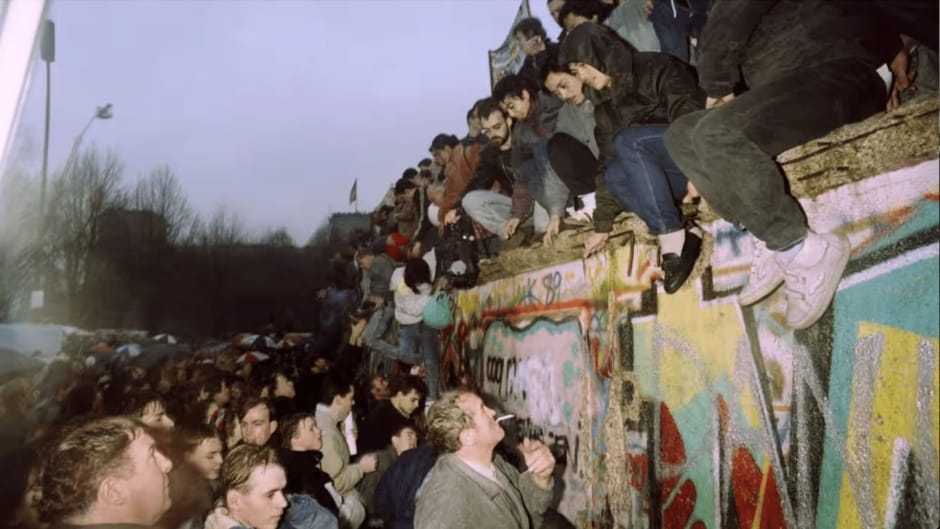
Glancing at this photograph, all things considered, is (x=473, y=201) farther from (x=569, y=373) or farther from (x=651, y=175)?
(x=651, y=175)

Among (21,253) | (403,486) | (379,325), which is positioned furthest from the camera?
(21,253)

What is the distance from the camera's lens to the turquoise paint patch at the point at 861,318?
2.77 m

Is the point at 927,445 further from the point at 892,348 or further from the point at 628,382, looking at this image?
the point at 628,382

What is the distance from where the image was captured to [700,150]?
10.6 ft

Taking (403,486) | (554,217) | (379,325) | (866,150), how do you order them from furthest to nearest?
1. (379,325)
2. (554,217)
3. (403,486)
4. (866,150)

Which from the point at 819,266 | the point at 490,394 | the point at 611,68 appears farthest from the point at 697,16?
the point at 490,394

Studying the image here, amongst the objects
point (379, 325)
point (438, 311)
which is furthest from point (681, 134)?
point (379, 325)

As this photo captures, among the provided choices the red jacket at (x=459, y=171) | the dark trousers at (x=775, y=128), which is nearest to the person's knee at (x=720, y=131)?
the dark trousers at (x=775, y=128)

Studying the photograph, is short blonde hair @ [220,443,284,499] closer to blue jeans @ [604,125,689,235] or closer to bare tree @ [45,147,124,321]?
blue jeans @ [604,125,689,235]

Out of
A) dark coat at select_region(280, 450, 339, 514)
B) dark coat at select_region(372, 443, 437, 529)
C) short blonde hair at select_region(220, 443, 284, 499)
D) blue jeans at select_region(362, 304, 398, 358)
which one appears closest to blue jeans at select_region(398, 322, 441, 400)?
blue jeans at select_region(362, 304, 398, 358)

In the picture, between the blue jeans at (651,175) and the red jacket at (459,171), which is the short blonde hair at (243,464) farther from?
the red jacket at (459,171)

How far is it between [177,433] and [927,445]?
17.6ft

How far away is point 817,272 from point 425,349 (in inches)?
288

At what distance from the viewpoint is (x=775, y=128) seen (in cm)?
311
